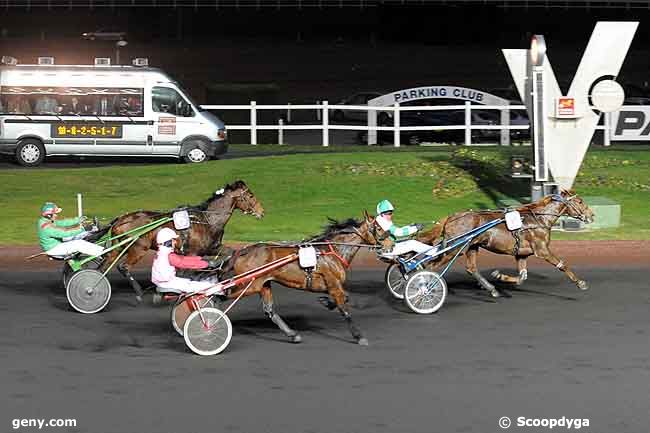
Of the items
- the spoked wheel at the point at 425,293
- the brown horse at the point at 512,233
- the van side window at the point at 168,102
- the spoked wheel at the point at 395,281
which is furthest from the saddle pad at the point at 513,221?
the van side window at the point at 168,102

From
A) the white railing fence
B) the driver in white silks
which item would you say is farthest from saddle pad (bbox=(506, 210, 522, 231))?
the white railing fence

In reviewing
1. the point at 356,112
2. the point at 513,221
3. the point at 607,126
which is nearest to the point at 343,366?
the point at 513,221

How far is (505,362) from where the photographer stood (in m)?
12.6

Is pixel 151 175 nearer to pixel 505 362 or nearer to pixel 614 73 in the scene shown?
pixel 614 73

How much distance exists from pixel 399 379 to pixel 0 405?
12.2 ft

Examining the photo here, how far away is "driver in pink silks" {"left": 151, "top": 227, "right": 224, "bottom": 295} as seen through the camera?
42.7ft

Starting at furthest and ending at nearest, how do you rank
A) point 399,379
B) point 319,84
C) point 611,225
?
1. point 319,84
2. point 611,225
3. point 399,379

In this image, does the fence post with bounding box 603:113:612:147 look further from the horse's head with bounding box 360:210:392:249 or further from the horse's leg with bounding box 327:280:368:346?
the horse's leg with bounding box 327:280:368:346

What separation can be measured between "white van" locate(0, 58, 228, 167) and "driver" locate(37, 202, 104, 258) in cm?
1411

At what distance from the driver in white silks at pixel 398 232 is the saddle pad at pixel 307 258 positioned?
0.98m

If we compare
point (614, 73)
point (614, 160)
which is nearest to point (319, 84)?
point (614, 160)

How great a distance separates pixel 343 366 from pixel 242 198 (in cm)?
416

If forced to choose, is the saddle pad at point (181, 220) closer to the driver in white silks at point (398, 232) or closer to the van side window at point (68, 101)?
the driver in white silks at point (398, 232)

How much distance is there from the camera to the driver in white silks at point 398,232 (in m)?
14.1
